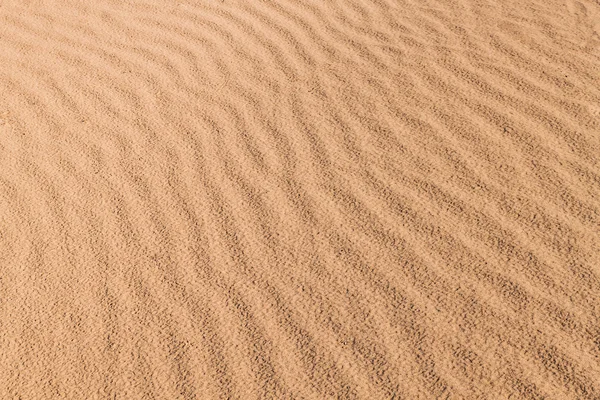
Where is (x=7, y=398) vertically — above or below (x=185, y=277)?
below

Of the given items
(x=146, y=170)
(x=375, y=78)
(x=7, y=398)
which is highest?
(x=375, y=78)

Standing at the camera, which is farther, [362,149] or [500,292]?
[362,149]

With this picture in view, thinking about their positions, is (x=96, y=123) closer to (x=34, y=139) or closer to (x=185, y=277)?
(x=34, y=139)

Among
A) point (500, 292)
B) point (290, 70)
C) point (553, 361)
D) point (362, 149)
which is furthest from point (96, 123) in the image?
point (553, 361)

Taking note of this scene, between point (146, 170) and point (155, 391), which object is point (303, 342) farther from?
point (146, 170)

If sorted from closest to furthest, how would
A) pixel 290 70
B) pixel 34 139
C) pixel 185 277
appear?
pixel 185 277
pixel 34 139
pixel 290 70

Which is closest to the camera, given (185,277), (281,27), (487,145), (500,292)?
(500,292)
